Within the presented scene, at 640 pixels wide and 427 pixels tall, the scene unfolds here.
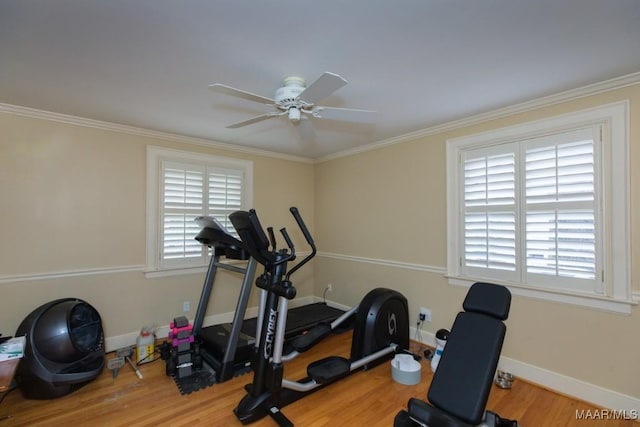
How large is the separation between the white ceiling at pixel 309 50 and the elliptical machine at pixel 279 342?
1.04 metres

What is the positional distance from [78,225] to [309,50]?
2870 mm

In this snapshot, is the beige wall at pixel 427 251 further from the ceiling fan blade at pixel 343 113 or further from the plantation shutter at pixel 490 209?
the ceiling fan blade at pixel 343 113

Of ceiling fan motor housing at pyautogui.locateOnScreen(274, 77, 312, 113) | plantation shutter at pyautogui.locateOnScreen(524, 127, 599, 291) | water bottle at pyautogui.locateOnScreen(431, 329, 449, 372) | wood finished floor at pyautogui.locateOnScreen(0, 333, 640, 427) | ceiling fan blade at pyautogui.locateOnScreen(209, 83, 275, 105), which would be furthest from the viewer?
water bottle at pyautogui.locateOnScreen(431, 329, 449, 372)

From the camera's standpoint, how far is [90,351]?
2.61 meters

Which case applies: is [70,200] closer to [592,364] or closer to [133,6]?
[133,6]

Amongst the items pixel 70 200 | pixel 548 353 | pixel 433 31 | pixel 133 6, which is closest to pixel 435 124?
pixel 433 31

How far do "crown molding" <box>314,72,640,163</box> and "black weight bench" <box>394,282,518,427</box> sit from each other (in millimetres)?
1755

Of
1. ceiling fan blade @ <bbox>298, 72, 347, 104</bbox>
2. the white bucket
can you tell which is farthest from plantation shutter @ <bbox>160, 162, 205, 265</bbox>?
the white bucket

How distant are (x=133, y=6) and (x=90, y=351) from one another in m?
2.75

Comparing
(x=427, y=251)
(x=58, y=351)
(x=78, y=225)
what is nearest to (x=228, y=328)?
(x=58, y=351)

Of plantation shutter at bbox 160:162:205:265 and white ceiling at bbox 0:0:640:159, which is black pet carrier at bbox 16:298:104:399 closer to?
plantation shutter at bbox 160:162:205:265

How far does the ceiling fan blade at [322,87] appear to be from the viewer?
1.50 metres

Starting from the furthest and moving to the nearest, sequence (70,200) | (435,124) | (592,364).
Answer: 1. (435,124)
2. (70,200)
3. (592,364)

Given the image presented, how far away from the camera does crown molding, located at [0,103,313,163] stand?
269cm
